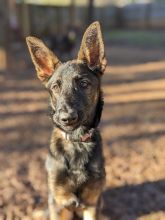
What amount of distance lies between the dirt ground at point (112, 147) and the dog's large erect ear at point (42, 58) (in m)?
Answer: 1.50

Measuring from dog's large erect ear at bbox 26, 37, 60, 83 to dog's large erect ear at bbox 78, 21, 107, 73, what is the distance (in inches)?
10.3

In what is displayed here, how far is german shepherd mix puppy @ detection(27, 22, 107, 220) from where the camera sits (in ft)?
12.8

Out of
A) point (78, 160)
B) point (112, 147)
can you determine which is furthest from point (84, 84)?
point (112, 147)

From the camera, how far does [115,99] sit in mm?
8859

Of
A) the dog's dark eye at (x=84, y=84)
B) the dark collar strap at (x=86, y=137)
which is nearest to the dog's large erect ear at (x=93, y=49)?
the dog's dark eye at (x=84, y=84)

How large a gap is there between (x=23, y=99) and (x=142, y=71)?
4280 millimetres

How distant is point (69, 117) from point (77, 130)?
1.90 feet

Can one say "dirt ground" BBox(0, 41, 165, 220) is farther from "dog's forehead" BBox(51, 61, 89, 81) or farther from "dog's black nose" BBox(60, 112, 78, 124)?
"dog's forehead" BBox(51, 61, 89, 81)

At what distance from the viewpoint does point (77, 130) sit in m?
4.13

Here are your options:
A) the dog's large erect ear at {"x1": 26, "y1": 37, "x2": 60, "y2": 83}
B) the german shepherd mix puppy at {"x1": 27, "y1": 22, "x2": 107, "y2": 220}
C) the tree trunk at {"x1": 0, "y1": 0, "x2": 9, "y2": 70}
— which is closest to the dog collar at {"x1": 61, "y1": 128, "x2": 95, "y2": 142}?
the german shepherd mix puppy at {"x1": 27, "y1": 22, "x2": 107, "y2": 220}

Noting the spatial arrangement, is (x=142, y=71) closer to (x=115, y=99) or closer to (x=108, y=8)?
(x=115, y=99)

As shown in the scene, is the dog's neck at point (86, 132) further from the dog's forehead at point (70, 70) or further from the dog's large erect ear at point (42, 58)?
the dog's large erect ear at point (42, 58)

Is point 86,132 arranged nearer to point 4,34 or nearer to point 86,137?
point 86,137

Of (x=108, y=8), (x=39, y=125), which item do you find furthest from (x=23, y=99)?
(x=108, y=8)
